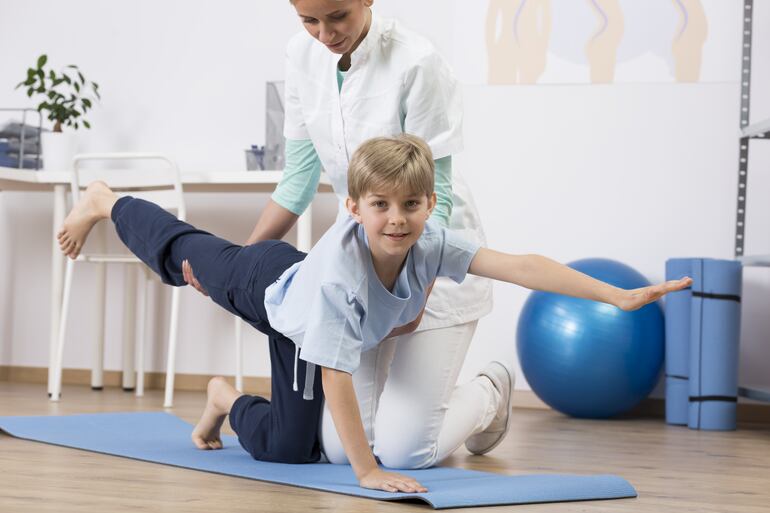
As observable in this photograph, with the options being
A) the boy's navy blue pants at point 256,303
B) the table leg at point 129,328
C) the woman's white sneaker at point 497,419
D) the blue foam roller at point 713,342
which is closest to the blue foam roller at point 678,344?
the blue foam roller at point 713,342

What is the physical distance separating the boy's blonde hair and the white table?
5.35 ft

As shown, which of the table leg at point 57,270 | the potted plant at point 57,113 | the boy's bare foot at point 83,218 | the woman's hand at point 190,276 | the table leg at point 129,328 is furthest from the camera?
the table leg at point 129,328

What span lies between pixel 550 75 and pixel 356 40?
180cm

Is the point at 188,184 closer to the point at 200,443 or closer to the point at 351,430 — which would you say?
the point at 200,443

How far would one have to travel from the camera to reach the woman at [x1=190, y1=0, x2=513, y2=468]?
201 centimetres

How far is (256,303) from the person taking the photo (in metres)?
1.98

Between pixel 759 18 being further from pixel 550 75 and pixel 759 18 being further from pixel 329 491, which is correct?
pixel 329 491

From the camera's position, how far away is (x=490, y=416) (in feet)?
7.35

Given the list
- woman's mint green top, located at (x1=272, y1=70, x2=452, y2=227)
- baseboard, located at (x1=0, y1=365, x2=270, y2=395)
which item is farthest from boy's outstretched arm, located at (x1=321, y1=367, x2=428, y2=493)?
baseboard, located at (x1=0, y1=365, x2=270, y2=395)

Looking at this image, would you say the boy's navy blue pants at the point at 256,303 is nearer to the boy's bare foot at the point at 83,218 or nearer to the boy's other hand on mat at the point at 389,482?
the boy's bare foot at the point at 83,218

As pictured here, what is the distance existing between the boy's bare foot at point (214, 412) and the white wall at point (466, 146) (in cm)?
154

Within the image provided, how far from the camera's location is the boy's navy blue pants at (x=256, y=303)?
6.61 ft

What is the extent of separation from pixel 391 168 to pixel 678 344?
6.08 feet

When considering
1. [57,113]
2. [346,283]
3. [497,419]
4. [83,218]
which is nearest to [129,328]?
[57,113]
